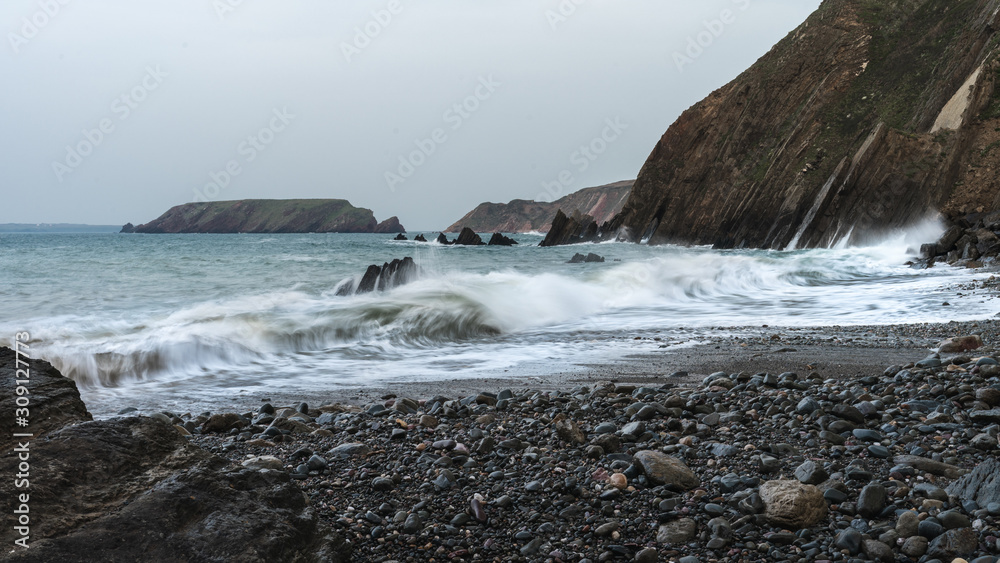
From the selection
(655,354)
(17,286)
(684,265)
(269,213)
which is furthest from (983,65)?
(269,213)

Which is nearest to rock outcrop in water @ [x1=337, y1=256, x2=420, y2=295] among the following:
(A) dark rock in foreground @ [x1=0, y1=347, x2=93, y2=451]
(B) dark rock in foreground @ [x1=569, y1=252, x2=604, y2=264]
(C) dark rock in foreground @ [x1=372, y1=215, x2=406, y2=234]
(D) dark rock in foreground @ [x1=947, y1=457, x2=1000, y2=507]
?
(A) dark rock in foreground @ [x1=0, y1=347, x2=93, y2=451]

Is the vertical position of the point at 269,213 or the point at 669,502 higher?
the point at 269,213

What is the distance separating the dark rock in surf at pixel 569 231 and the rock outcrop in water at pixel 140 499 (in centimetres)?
6207

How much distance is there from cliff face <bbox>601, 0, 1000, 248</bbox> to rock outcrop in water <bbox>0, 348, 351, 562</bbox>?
28.9 metres

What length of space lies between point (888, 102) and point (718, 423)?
46641 mm

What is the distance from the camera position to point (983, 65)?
89.7 ft

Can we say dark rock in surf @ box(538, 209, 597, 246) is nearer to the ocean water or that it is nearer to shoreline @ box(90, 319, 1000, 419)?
the ocean water

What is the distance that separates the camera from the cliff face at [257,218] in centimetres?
13638

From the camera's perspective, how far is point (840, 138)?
41.0 m

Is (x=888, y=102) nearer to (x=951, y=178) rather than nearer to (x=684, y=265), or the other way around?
(x=951, y=178)

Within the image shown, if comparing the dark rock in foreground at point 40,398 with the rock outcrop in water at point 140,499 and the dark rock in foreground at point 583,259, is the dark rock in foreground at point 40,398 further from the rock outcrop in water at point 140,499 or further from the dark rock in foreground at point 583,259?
the dark rock in foreground at point 583,259

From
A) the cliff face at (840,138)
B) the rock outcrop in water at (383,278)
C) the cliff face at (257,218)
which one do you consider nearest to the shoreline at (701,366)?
the rock outcrop in water at (383,278)

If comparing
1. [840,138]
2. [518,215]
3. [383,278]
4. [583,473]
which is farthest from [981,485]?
[518,215]

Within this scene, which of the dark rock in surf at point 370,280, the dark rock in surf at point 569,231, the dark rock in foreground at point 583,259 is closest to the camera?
the dark rock in surf at point 370,280
